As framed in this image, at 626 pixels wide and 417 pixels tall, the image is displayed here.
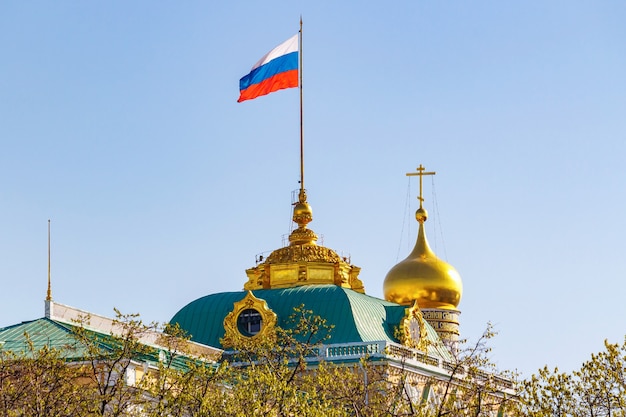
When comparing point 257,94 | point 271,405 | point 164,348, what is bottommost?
point 271,405

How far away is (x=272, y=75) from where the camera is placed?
3275 inches

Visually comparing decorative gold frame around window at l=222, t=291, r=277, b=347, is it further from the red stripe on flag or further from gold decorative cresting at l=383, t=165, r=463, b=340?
gold decorative cresting at l=383, t=165, r=463, b=340

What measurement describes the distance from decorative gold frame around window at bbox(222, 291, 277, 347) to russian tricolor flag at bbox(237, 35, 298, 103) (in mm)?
9422

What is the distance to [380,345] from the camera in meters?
75.1

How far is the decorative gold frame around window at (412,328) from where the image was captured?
77938 millimetres

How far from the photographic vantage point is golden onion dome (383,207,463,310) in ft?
316

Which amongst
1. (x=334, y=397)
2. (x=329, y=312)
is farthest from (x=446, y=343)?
(x=334, y=397)

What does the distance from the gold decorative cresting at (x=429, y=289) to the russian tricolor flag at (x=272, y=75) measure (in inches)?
677

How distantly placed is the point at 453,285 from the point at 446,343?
23.8 feet

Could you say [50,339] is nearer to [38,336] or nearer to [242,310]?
[38,336]

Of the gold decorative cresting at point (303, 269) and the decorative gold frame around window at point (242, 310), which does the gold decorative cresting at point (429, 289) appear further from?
the decorative gold frame around window at point (242, 310)

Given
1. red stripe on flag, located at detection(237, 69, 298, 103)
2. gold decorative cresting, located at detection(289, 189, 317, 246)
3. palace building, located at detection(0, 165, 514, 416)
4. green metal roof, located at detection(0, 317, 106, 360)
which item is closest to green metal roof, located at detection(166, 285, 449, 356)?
palace building, located at detection(0, 165, 514, 416)

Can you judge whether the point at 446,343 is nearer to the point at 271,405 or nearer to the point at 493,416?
the point at 493,416

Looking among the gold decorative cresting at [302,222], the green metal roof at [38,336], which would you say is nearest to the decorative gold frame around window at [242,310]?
the gold decorative cresting at [302,222]
